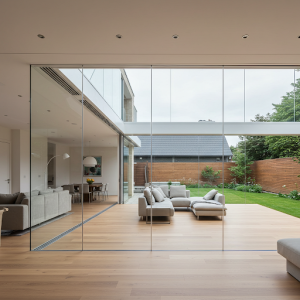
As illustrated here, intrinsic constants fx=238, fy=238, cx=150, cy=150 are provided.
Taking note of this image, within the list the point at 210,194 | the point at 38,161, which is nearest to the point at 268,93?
the point at 210,194

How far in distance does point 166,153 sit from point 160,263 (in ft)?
5.61

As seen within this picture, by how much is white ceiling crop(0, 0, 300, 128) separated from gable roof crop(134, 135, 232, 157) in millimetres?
1242

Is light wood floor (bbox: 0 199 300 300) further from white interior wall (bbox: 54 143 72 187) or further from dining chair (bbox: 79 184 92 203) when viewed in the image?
white interior wall (bbox: 54 143 72 187)

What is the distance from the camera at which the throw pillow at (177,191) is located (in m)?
4.02

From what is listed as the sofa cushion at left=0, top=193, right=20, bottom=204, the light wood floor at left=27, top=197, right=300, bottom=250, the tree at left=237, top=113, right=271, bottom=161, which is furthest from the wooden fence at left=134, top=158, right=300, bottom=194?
the sofa cushion at left=0, top=193, right=20, bottom=204

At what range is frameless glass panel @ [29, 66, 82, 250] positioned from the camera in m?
4.02

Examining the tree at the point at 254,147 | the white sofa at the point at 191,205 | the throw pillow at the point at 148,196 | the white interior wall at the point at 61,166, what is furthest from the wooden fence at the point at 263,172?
the white interior wall at the point at 61,166

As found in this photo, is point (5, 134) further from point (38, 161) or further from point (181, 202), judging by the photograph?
point (181, 202)

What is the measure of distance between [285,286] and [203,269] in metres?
0.93

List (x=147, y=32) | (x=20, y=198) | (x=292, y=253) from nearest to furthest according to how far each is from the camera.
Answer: (x=292, y=253) → (x=147, y=32) → (x=20, y=198)

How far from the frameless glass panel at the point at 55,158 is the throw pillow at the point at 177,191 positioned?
1668 mm

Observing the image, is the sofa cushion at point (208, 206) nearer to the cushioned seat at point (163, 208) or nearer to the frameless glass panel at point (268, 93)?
the cushioned seat at point (163, 208)

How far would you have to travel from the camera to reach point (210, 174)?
403 centimetres

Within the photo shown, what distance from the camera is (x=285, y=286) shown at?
8.78 feet
